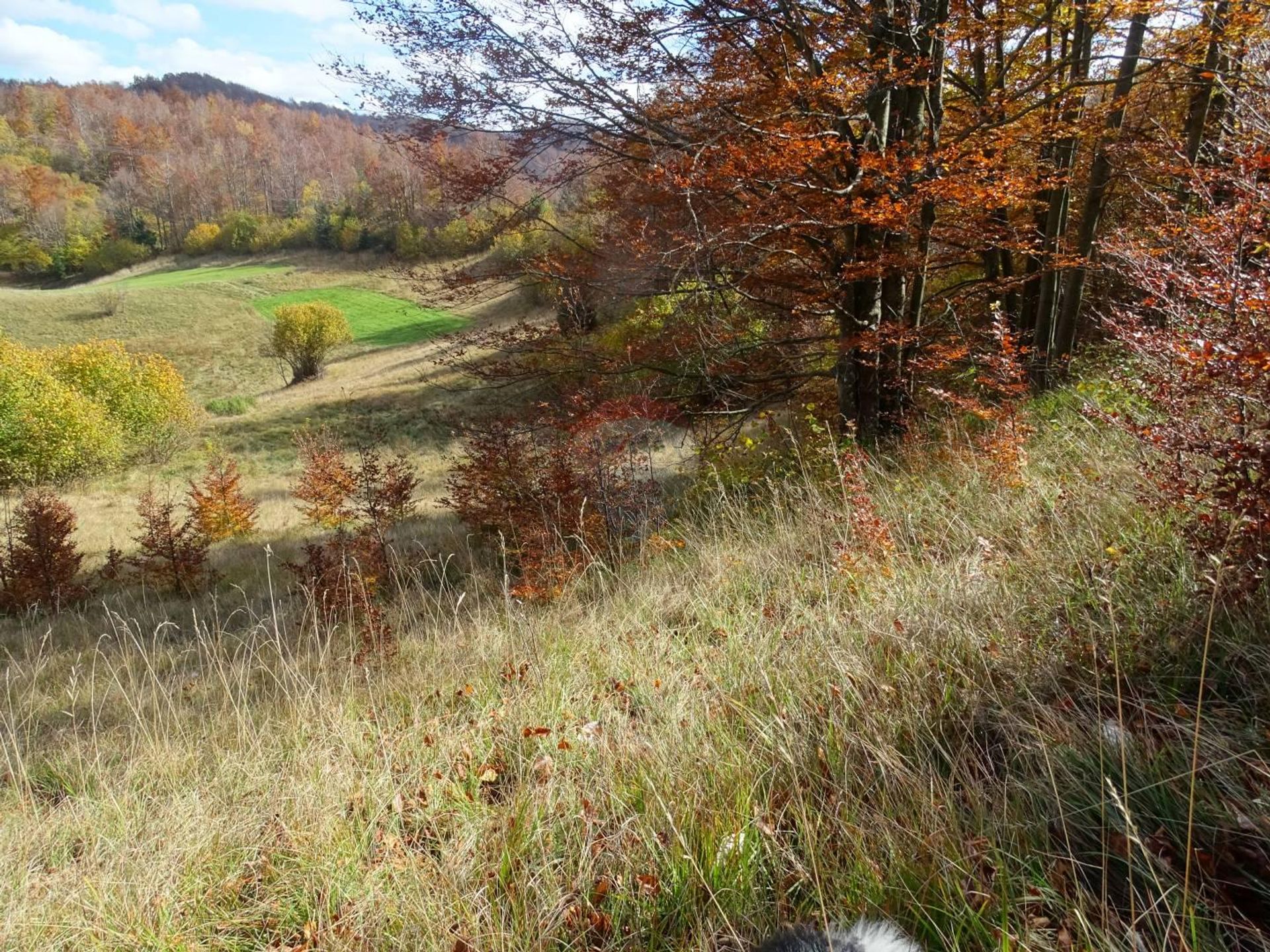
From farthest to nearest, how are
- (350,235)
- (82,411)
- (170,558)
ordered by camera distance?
1. (350,235)
2. (82,411)
3. (170,558)

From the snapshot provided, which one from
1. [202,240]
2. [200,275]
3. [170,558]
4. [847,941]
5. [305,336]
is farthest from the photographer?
[202,240]

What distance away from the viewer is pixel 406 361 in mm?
37406

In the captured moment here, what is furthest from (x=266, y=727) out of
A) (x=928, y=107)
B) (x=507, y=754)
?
(x=928, y=107)

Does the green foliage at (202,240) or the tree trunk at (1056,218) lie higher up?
the green foliage at (202,240)

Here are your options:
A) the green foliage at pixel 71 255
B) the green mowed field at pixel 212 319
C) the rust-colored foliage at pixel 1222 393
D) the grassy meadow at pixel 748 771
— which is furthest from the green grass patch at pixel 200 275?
the rust-colored foliage at pixel 1222 393

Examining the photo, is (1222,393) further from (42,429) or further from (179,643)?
(42,429)

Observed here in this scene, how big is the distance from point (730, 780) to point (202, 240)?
88.7 metres

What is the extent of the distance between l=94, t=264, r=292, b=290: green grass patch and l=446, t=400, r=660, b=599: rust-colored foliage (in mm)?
59279

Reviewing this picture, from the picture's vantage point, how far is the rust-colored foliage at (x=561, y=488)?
5676 mm

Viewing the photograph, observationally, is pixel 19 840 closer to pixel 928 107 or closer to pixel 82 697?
pixel 82 697

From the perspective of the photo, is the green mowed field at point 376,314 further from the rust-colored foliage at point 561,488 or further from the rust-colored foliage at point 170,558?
the rust-colored foliage at point 561,488

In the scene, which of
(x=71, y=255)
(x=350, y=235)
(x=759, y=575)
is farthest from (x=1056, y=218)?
(x=71, y=255)

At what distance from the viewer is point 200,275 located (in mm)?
63281

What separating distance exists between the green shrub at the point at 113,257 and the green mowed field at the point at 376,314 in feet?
102
